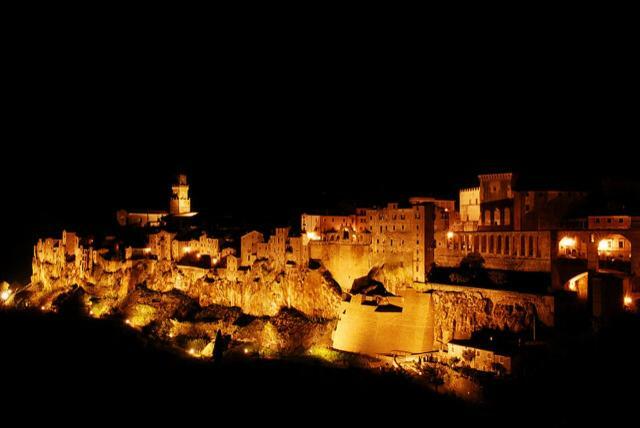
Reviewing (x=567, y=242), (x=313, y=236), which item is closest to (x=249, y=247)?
(x=313, y=236)

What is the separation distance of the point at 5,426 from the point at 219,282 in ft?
86.6

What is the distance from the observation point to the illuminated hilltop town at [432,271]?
1293 inches

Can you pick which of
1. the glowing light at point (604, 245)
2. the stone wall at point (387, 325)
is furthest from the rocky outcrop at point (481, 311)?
the glowing light at point (604, 245)

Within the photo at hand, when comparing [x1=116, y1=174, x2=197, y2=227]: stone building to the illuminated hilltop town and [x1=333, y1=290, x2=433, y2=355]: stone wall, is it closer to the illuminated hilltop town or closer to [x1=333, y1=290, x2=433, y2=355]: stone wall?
the illuminated hilltop town

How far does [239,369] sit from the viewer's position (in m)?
34.4

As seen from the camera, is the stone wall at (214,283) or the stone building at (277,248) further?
the stone building at (277,248)

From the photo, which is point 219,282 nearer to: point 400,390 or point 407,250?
point 407,250

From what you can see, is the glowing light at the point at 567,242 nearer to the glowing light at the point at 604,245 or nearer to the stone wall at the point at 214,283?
the glowing light at the point at 604,245

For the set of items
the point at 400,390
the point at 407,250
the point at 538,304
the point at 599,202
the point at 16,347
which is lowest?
the point at 400,390

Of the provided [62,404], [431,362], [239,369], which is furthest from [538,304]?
[62,404]

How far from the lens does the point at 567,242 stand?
120ft

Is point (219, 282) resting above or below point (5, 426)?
above

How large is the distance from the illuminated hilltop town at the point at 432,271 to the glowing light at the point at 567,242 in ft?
0.22

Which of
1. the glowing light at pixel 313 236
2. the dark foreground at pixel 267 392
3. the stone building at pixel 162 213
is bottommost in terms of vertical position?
the dark foreground at pixel 267 392
